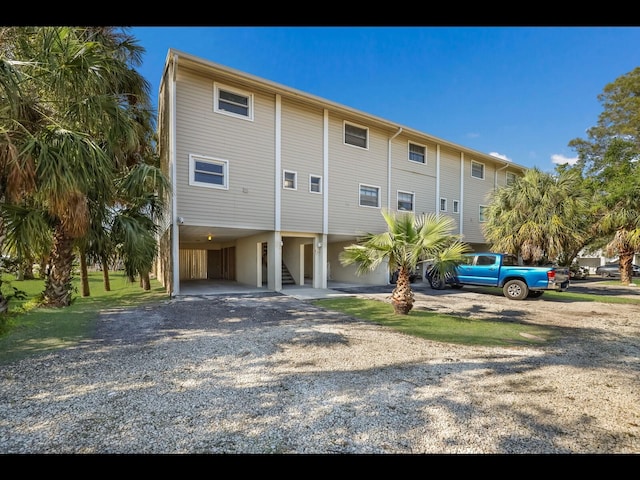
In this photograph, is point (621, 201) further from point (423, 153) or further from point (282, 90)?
point (282, 90)

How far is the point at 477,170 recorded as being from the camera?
20.9 meters

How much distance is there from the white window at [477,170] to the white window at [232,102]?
15672 mm

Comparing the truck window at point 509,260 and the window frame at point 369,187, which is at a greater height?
the window frame at point 369,187

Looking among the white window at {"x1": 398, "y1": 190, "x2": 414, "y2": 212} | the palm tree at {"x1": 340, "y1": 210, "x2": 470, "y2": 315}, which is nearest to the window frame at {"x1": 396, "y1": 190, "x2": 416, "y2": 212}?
the white window at {"x1": 398, "y1": 190, "x2": 414, "y2": 212}

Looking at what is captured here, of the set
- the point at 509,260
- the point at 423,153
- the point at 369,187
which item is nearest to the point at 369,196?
the point at 369,187

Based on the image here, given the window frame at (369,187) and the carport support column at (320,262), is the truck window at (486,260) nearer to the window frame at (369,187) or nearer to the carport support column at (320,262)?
the window frame at (369,187)

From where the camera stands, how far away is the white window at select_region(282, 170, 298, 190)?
1313 centimetres

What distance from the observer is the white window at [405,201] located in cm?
1694

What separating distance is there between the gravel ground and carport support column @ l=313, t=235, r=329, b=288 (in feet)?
25.9

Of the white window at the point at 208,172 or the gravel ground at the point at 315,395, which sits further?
the white window at the point at 208,172

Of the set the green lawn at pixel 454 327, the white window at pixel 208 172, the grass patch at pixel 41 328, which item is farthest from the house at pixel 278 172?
the green lawn at pixel 454 327

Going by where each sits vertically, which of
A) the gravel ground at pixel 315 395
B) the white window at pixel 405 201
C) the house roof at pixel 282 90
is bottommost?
the gravel ground at pixel 315 395
